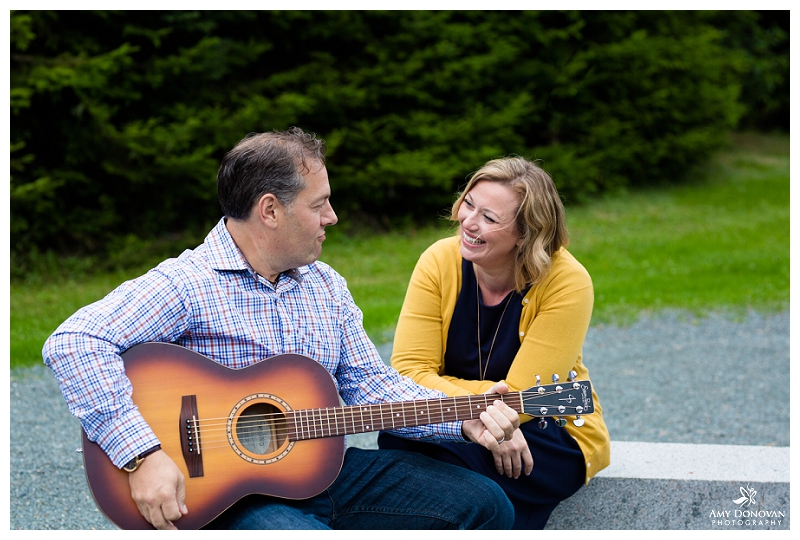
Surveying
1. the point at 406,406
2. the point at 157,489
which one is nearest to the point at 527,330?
the point at 406,406

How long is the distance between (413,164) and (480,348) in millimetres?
7367

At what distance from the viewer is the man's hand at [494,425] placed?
2477 mm

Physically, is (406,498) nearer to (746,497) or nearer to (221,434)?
(221,434)

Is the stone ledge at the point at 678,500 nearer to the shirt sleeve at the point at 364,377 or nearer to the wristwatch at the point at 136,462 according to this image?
the shirt sleeve at the point at 364,377

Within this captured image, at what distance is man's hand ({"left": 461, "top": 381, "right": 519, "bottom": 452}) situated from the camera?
248 centimetres

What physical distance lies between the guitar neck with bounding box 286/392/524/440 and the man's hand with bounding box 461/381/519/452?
0.04m

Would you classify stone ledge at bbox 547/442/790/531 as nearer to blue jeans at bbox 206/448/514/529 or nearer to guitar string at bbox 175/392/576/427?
blue jeans at bbox 206/448/514/529

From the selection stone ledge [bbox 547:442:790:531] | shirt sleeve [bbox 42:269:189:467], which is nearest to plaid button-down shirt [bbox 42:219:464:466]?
shirt sleeve [bbox 42:269:189:467]

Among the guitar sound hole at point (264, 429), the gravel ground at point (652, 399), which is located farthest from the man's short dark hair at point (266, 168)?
the gravel ground at point (652, 399)

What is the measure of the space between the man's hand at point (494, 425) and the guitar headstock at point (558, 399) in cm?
8

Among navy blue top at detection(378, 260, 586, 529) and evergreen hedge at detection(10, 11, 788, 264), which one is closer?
navy blue top at detection(378, 260, 586, 529)

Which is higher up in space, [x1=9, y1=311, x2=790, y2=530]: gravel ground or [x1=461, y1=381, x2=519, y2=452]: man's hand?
[x1=461, y1=381, x2=519, y2=452]: man's hand
